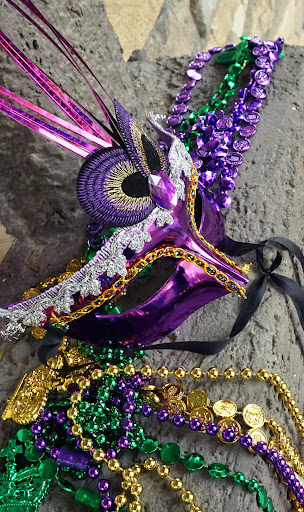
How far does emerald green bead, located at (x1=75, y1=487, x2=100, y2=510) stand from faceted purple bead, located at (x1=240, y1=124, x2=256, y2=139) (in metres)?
0.63

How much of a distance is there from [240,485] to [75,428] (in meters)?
0.22

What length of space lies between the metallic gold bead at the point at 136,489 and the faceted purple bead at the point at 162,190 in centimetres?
35

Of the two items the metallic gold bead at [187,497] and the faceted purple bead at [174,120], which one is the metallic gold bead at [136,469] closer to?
the metallic gold bead at [187,497]

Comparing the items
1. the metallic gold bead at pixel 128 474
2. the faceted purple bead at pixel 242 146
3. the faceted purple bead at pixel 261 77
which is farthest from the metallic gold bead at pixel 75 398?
the faceted purple bead at pixel 261 77

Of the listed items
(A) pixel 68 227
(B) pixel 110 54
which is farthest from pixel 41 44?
(A) pixel 68 227

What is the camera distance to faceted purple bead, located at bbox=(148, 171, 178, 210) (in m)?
0.72

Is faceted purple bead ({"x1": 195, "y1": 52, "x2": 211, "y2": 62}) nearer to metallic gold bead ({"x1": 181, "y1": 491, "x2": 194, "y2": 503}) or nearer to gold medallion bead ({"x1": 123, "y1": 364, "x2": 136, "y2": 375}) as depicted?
gold medallion bead ({"x1": 123, "y1": 364, "x2": 136, "y2": 375})

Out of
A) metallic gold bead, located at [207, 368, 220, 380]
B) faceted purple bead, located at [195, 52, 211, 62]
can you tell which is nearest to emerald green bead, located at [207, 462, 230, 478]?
metallic gold bead, located at [207, 368, 220, 380]

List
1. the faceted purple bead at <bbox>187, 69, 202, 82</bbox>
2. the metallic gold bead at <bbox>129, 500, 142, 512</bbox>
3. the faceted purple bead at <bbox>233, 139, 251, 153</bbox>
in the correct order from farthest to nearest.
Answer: the faceted purple bead at <bbox>187, 69, 202, 82</bbox>, the faceted purple bead at <bbox>233, 139, 251, 153</bbox>, the metallic gold bead at <bbox>129, 500, 142, 512</bbox>

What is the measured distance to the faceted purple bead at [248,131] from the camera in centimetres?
99

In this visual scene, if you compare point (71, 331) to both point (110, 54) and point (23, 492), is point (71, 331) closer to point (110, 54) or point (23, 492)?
point (23, 492)

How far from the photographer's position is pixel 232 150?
99 cm

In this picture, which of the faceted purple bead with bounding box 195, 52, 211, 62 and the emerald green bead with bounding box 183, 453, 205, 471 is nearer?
the emerald green bead with bounding box 183, 453, 205, 471

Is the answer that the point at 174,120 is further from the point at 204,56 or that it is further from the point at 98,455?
the point at 98,455
